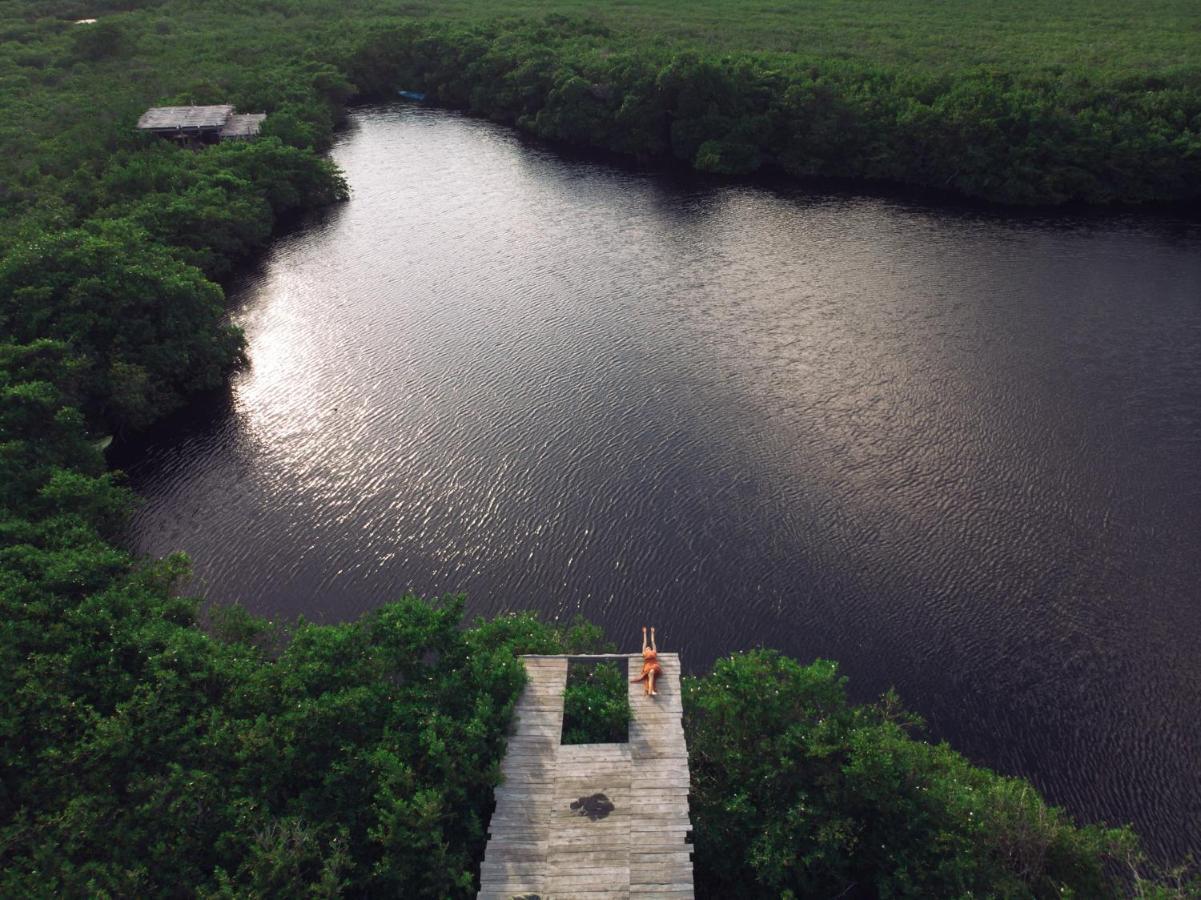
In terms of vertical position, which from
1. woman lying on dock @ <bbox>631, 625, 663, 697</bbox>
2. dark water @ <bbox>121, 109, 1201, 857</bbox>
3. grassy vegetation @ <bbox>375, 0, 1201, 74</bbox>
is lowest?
dark water @ <bbox>121, 109, 1201, 857</bbox>

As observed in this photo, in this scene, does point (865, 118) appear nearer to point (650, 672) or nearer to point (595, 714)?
point (650, 672)

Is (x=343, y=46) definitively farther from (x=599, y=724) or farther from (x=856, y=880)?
(x=856, y=880)

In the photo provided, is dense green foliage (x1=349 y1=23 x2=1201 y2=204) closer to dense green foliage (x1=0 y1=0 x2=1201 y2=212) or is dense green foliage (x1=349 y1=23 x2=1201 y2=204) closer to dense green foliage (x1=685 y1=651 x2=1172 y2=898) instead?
dense green foliage (x1=0 y1=0 x2=1201 y2=212)

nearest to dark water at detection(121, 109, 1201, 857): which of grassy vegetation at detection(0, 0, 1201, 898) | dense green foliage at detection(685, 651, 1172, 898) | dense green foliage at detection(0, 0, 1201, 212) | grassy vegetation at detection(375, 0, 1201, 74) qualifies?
grassy vegetation at detection(0, 0, 1201, 898)

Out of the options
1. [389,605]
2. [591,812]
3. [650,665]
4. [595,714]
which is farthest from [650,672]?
[389,605]

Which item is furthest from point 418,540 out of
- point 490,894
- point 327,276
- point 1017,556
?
point 327,276

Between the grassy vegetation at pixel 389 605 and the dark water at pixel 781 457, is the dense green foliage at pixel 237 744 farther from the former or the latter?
the dark water at pixel 781 457
